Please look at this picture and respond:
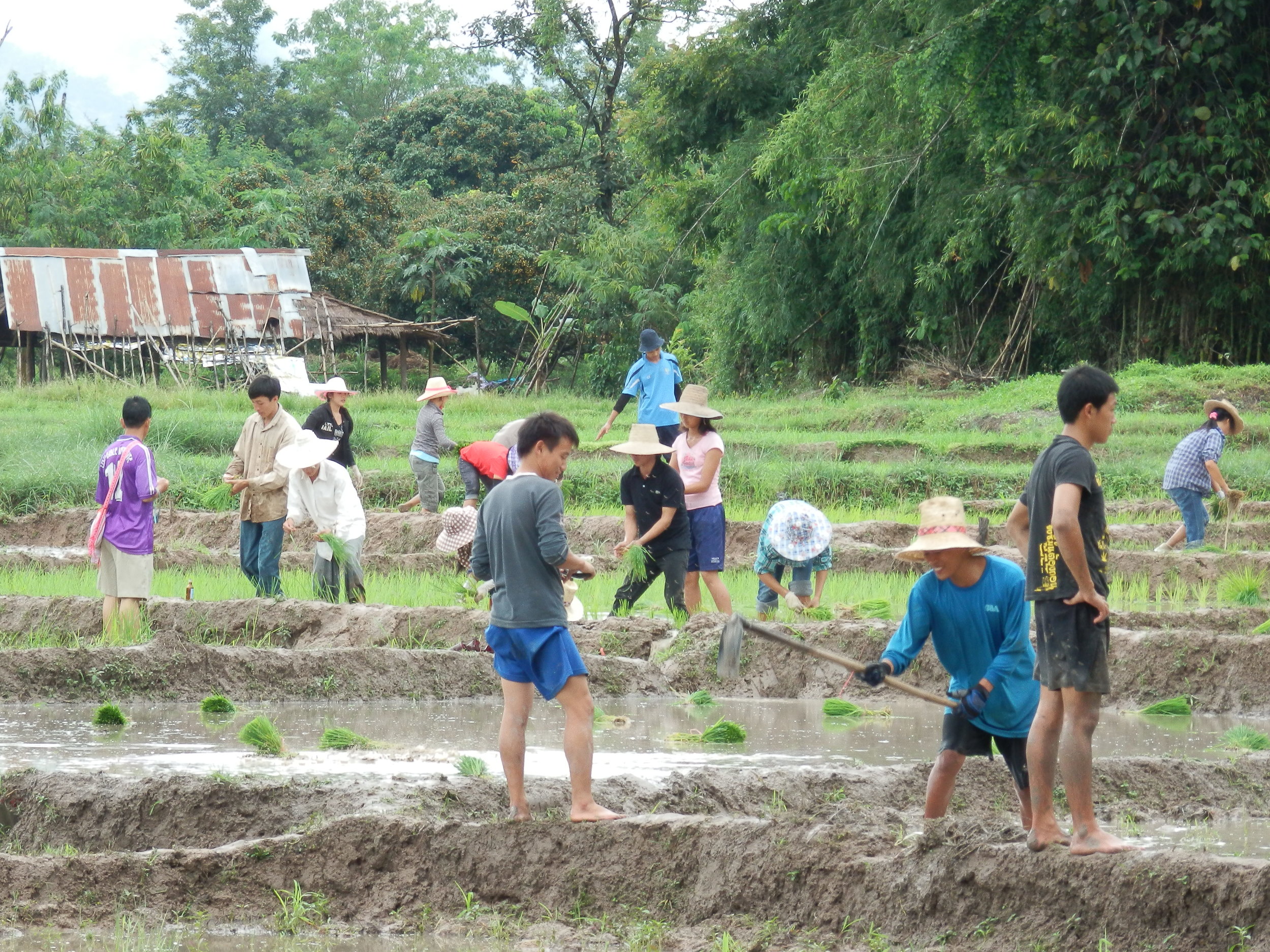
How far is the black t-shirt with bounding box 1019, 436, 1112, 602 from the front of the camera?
4.19 meters

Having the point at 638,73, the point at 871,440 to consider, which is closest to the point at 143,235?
the point at 638,73

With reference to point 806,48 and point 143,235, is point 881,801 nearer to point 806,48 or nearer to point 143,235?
point 806,48

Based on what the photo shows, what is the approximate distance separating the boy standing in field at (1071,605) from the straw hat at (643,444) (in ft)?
14.4

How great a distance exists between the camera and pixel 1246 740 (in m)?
6.53

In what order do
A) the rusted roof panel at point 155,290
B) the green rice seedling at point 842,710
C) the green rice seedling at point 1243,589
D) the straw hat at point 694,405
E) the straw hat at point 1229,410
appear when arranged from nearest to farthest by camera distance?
the green rice seedling at point 842,710, the straw hat at point 694,405, the green rice seedling at point 1243,589, the straw hat at point 1229,410, the rusted roof panel at point 155,290

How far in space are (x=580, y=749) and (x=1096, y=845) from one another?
174cm

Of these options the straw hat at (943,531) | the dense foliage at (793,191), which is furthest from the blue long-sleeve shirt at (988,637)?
the dense foliage at (793,191)

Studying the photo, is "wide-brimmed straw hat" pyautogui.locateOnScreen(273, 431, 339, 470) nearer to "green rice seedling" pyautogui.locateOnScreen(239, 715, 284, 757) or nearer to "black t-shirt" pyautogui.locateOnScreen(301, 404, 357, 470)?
"black t-shirt" pyautogui.locateOnScreen(301, 404, 357, 470)

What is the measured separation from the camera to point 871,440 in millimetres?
17547

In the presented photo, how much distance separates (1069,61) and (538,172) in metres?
20.0

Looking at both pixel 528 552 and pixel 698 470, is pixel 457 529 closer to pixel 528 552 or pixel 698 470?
pixel 698 470

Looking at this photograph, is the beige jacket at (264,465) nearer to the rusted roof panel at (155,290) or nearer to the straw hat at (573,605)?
the straw hat at (573,605)

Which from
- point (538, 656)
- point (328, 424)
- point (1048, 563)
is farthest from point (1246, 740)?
point (328, 424)

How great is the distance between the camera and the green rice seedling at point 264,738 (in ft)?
21.3
